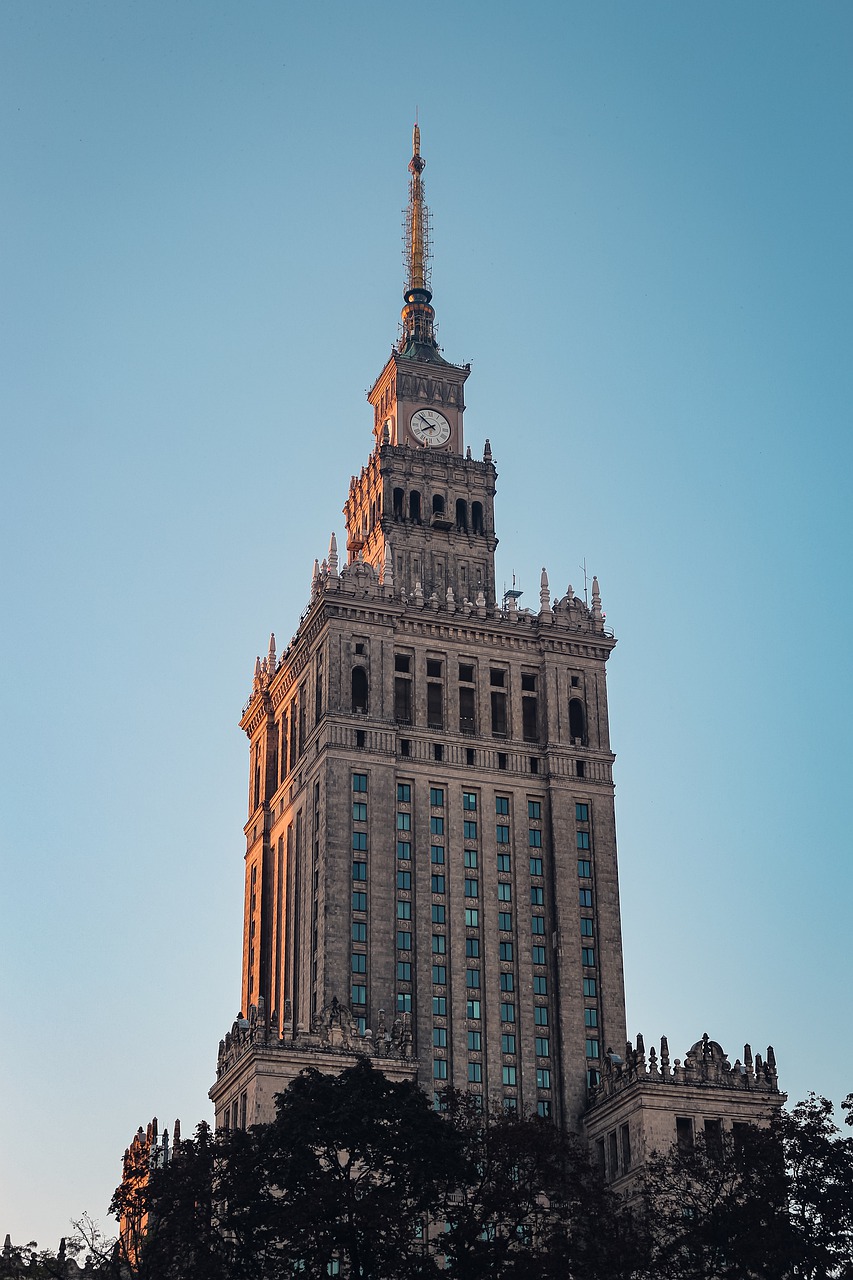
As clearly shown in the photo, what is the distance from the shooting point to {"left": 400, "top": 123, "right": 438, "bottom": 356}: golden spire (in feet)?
561

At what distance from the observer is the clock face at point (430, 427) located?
162750 millimetres

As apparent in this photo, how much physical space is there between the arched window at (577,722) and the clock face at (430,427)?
29.5m

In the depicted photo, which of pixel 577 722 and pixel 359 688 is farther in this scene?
pixel 577 722

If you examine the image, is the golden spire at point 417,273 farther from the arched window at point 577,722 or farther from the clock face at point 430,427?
the arched window at point 577,722

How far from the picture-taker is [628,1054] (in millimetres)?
126188

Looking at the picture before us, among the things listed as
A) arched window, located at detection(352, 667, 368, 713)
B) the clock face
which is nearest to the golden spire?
the clock face

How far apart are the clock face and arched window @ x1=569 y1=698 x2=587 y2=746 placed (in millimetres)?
29477

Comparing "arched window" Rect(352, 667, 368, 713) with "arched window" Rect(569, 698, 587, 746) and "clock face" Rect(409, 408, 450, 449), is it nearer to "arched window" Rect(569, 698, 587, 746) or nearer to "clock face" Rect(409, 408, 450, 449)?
"arched window" Rect(569, 698, 587, 746)

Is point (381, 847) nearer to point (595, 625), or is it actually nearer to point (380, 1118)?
point (595, 625)

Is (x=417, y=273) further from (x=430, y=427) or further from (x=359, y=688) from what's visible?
(x=359, y=688)

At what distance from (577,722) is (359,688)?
18.1m

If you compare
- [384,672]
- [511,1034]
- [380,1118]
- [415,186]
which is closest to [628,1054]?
[511,1034]

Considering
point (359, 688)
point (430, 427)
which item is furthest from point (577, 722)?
point (430, 427)

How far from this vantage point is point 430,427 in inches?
6437
